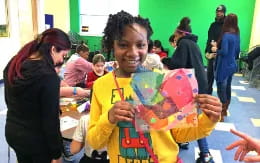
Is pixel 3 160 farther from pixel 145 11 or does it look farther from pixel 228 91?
pixel 145 11

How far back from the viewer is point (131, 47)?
3.56 feet

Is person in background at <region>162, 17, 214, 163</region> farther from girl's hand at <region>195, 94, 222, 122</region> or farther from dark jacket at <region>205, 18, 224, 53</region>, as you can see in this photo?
dark jacket at <region>205, 18, 224, 53</region>

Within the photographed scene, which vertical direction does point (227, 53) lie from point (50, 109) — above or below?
above

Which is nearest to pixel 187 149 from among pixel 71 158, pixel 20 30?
pixel 71 158

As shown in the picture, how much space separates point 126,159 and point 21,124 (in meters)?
0.88

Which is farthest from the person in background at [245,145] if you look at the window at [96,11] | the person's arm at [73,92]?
the window at [96,11]

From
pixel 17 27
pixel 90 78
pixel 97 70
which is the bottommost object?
pixel 90 78

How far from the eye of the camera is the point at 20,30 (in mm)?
6863

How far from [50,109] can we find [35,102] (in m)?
0.10

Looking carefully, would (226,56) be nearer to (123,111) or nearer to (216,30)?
(216,30)

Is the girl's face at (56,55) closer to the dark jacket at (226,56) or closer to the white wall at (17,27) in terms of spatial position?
the dark jacket at (226,56)

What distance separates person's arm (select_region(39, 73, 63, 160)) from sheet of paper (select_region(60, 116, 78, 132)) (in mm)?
291

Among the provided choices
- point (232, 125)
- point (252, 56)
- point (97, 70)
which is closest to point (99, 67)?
point (97, 70)

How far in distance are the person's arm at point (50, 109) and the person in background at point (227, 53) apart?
2.92m
